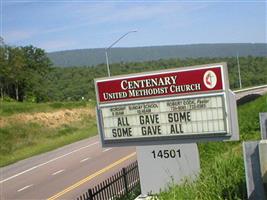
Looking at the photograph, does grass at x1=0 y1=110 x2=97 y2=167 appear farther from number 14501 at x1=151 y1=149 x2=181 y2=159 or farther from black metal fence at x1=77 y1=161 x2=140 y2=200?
number 14501 at x1=151 y1=149 x2=181 y2=159

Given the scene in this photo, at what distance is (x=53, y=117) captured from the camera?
45.2m

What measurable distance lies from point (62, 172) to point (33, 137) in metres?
14.3

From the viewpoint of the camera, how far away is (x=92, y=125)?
46.2 m

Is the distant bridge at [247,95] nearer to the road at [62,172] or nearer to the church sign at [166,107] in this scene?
the road at [62,172]

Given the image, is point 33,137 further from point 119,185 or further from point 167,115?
point 167,115

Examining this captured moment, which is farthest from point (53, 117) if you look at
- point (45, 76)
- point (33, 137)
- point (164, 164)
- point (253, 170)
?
point (45, 76)

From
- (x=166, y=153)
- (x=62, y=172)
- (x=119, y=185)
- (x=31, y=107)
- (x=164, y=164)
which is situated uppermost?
(x=166, y=153)

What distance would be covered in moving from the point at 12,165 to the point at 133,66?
404 feet

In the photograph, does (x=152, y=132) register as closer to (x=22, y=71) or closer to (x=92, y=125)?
(x=92, y=125)

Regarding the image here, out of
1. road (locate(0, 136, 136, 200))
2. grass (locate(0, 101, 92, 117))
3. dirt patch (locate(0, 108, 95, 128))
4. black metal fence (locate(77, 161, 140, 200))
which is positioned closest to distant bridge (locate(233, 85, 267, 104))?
dirt patch (locate(0, 108, 95, 128))

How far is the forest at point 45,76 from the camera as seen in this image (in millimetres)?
66688

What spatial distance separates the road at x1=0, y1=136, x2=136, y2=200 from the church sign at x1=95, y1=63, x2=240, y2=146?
575 centimetres

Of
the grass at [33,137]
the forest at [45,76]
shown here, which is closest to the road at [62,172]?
the grass at [33,137]

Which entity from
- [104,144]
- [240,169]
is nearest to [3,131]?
[104,144]
